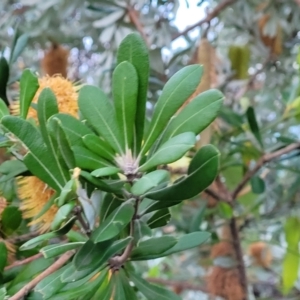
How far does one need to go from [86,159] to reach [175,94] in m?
0.06

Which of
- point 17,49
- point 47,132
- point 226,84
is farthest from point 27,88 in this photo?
point 226,84

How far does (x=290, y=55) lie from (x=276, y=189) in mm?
261

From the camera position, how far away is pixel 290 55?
0.82 meters

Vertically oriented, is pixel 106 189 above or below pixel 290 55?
above

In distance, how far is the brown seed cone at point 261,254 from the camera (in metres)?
0.79

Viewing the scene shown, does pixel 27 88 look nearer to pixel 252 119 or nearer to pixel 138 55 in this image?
pixel 138 55

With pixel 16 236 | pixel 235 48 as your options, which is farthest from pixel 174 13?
pixel 16 236

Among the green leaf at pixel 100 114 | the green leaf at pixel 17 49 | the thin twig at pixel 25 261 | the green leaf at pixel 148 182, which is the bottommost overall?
the thin twig at pixel 25 261

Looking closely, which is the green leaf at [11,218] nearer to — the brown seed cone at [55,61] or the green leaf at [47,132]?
the green leaf at [47,132]

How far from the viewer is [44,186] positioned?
338mm

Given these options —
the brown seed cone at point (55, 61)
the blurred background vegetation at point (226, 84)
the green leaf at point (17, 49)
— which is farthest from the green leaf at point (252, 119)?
the brown seed cone at point (55, 61)

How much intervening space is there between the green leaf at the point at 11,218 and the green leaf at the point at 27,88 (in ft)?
0.27

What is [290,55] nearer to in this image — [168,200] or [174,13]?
[174,13]

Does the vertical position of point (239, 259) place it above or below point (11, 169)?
below
